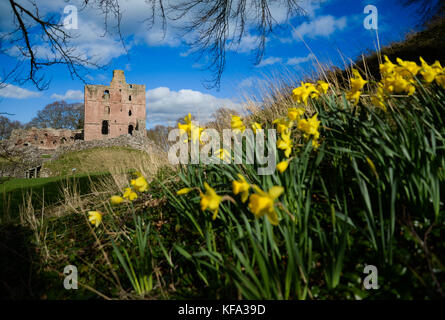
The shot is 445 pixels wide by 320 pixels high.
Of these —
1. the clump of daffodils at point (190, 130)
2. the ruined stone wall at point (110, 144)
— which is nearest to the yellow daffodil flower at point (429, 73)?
the clump of daffodils at point (190, 130)

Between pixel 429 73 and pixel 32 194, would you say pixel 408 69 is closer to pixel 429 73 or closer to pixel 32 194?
pixel 429 73

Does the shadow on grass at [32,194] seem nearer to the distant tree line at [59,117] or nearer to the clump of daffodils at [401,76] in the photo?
the clump of daffodils at [401,76]

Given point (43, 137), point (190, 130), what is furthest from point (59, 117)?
point (190, 130)

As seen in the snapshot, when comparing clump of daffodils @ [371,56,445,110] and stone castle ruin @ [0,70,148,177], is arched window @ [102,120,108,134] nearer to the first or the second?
stone castle ruin @ [0,70,148,177]

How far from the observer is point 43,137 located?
28547mm

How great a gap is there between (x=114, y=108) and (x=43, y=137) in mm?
9512

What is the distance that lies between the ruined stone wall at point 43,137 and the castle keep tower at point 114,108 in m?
4.01

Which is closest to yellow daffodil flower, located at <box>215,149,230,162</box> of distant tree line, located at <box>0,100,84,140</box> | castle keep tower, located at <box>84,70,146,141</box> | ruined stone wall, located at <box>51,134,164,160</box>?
ruined stone wall, located at <box>51,134,164,160</box>
